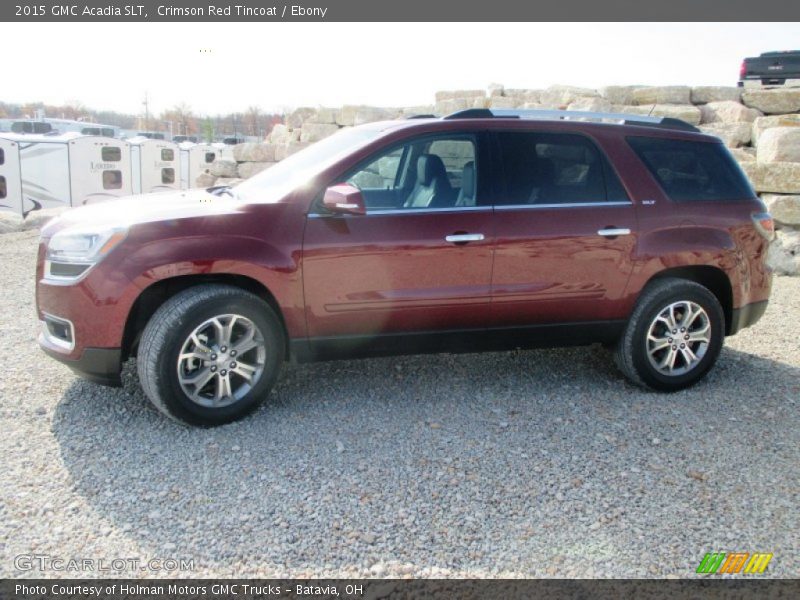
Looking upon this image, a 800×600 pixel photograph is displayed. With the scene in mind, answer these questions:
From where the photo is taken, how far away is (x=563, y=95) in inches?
539

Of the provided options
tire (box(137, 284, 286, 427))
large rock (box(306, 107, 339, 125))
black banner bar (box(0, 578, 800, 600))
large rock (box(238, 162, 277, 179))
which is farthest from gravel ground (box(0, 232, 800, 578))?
large rock (box(306, 107, 339, 125))

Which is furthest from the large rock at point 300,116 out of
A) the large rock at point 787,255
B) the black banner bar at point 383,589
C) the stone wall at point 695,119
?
the black banner bar at point 383,589

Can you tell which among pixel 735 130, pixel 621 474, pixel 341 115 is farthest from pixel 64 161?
pixel 621 474

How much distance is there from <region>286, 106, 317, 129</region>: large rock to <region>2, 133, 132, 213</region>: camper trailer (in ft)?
25.4

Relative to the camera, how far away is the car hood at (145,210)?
3.86 metres

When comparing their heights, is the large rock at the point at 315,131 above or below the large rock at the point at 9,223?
above

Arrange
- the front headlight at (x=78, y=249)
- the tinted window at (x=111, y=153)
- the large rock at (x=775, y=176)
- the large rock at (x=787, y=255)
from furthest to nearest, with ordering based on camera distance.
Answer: the tinted window at (x=111, y=153), the large rock at (x=775, y=176), the large rock at (x=787, y=255), the front headlight at (x=78, y=249)

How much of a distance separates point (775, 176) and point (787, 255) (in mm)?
1166

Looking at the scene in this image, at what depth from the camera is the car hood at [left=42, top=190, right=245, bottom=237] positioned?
3.86 metres

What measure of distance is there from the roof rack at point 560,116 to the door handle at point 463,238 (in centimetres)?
82

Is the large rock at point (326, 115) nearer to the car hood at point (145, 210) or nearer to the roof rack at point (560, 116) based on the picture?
the roof rack at point (560, 116)

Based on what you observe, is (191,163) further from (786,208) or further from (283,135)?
(786,208)

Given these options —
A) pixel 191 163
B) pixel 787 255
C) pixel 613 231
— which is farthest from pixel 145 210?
pixel 191 163

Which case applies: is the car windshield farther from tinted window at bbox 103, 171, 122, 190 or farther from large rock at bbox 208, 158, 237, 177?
tinted window at bbox 103, 171, 122, 190
